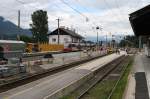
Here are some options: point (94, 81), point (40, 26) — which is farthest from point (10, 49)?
point (40, 26)

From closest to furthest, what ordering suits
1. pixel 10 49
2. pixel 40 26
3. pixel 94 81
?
pixel 94 81, pixel 10 49, pixel 40 26

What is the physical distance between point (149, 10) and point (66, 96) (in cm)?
1839

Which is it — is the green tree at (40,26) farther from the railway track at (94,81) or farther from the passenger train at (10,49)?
the railway track at (94,81)

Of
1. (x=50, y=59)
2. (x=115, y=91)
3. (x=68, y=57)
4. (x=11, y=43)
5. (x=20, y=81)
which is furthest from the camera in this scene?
(x=68, y=57)

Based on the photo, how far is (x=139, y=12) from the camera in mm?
36688

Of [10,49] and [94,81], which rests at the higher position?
[10,49]

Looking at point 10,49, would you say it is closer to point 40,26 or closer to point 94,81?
point 94,81

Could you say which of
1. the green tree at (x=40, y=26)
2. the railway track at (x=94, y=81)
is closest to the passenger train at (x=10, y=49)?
the railway track at (x=94, y=81)

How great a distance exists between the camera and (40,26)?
136m

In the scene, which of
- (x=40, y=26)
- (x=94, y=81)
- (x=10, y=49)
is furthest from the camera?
(x=40, y=26)

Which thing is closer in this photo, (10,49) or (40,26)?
(10,49)

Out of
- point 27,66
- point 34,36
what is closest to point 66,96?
point 27,66

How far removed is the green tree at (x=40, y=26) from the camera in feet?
443

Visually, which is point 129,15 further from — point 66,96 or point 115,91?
point 66,96
